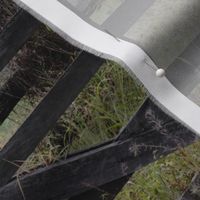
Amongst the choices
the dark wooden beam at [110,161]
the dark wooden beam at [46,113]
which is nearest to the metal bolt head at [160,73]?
the dark wooden beam at [110,161]

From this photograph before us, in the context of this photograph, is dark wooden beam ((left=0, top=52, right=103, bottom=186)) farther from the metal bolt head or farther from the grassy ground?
the metal bolt head

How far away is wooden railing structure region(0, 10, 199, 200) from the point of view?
1.99 meters

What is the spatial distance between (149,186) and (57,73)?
64 cm

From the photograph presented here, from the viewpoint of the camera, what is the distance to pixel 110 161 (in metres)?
2.08

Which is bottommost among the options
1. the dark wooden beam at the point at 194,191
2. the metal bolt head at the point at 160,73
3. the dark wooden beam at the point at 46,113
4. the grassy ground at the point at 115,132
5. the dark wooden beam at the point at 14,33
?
the grassy ground at the point at 115,132

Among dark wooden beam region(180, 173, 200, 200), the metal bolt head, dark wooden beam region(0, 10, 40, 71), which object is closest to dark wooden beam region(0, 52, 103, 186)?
dark wooden beam region(0, 10, 40, 71)

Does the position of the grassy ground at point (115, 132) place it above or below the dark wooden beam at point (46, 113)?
below

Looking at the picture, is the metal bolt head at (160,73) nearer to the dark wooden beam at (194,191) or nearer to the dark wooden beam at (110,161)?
the dark wooden beam at (110,161)

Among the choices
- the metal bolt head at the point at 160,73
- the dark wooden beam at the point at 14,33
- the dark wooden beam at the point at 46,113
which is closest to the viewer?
the metal bolt head at the point at 160,73

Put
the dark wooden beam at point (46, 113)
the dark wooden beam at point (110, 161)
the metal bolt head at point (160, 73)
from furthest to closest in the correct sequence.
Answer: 1. the dark wooden beam at point (46, 113)
2. the dark wooden beam at point (110, 161)
3. the metal bolt head at point (160, 73)

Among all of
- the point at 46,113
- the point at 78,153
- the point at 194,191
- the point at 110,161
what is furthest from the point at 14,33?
the point at 194,191

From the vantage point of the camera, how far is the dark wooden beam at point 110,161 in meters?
1.95

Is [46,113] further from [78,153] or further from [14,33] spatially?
[14,33]

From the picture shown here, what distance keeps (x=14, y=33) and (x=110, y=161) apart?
1.92 ft
